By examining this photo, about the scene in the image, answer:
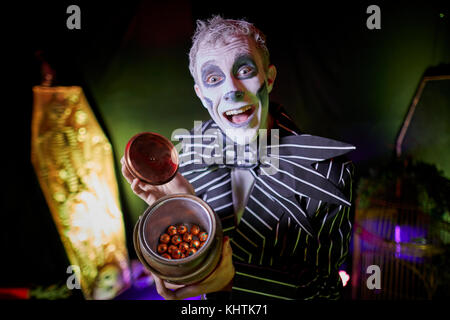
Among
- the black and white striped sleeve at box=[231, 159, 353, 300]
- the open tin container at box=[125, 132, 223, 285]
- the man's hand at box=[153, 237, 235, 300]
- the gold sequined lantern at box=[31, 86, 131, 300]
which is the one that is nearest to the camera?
the open tin container at box=[125, 132, 223, 285]

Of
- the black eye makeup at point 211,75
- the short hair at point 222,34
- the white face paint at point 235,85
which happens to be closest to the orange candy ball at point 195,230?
the white face paint at point 235,85

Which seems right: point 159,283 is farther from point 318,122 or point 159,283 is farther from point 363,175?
point 363,175

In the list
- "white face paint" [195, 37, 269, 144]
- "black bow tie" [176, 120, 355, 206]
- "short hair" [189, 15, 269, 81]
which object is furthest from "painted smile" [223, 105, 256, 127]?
"short hair" [189, 15, 269, 81]

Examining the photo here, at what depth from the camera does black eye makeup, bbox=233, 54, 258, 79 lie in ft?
4.35

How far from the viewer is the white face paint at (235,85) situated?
4.36 ft

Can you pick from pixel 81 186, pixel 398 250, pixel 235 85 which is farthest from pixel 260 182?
pixel 81 186

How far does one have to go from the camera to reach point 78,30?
1.63m

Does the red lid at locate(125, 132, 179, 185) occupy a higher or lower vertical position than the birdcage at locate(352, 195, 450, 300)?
higher

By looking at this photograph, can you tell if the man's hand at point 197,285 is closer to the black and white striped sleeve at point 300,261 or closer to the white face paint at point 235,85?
the black and white striped sleeve at point 300,261

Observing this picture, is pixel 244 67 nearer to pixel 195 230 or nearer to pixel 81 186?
pixel 195 230

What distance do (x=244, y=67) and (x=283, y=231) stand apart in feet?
2.60

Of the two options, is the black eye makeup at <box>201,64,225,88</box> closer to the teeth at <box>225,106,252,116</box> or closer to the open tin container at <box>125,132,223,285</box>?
the teeth at <box>225,106,252,116</box>
